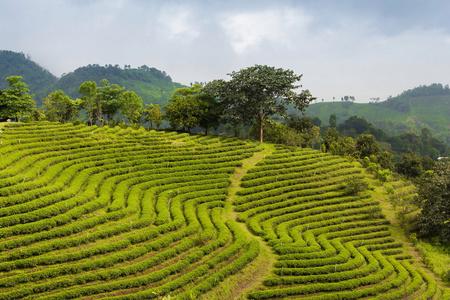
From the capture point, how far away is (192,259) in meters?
26.8

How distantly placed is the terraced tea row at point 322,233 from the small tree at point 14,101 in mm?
32423

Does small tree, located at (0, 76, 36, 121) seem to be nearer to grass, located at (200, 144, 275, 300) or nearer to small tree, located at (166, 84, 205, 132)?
small tree, located at (166, 84, 205, 132)

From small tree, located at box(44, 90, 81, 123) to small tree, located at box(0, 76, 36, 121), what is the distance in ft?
37.9

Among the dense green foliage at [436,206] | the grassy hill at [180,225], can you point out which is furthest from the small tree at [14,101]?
the dense green foliage at [436,206]

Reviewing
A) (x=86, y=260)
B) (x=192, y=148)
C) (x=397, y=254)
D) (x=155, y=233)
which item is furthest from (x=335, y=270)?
(x=192, y=148)

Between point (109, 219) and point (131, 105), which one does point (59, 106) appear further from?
point (109, 219)

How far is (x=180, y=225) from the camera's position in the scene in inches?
1214

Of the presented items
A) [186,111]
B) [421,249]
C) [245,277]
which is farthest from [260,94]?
[245,277]

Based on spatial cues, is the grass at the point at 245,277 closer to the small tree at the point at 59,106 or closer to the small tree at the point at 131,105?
the small tree at the point at 131,105

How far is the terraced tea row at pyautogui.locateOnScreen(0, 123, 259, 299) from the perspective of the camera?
23.1 m

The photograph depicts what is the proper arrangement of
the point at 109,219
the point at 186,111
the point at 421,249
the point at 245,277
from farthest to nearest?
1. the point at 186,111
2. the point at 421,249
3. the point at 109,219
4. the point at 245,277

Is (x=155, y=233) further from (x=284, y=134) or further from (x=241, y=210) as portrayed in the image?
(x=284, y=134)

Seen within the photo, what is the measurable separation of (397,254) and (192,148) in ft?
78.8

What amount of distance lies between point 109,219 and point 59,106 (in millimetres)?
46795
